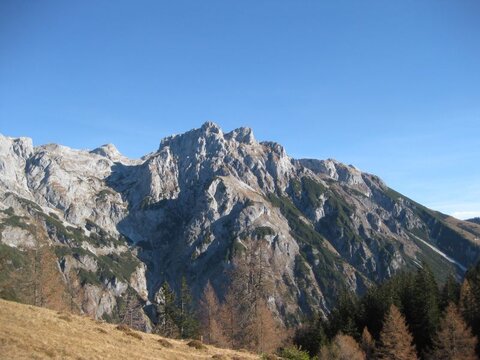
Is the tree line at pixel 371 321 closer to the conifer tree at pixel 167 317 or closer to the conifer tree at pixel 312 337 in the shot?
the conifer tree at pixel 312 337

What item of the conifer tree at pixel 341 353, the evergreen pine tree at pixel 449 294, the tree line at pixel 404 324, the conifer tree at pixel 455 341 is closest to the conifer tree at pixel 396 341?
the tree line at pixel 404 324

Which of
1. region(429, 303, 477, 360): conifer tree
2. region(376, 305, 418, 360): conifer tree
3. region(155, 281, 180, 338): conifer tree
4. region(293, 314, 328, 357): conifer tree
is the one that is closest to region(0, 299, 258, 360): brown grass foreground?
region(376, 305, 418, 360): conifer tree

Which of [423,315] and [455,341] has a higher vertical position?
[423,315]

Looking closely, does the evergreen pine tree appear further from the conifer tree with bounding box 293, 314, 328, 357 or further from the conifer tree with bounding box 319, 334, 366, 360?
the conifer tree with bounding box 319, 334, 366, 360

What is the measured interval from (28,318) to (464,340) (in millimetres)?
66972

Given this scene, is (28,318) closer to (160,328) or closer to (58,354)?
(58,354)

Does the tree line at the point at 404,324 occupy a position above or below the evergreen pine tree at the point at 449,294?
below

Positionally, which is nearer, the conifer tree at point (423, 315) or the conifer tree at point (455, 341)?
the conifer tree at point (455, 341)

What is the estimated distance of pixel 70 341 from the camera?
1222 inches

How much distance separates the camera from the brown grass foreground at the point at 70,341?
1047 inches

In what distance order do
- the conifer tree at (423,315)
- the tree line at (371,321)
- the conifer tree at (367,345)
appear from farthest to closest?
the conifer tree at (423,315)
the conifer tree at (367,345)
the tree line at (371,321)

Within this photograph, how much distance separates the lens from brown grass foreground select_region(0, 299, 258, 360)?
26594 millimetres

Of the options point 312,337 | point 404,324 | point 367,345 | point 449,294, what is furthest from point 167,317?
point 449,294

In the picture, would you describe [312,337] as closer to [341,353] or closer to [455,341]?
[341,353]
